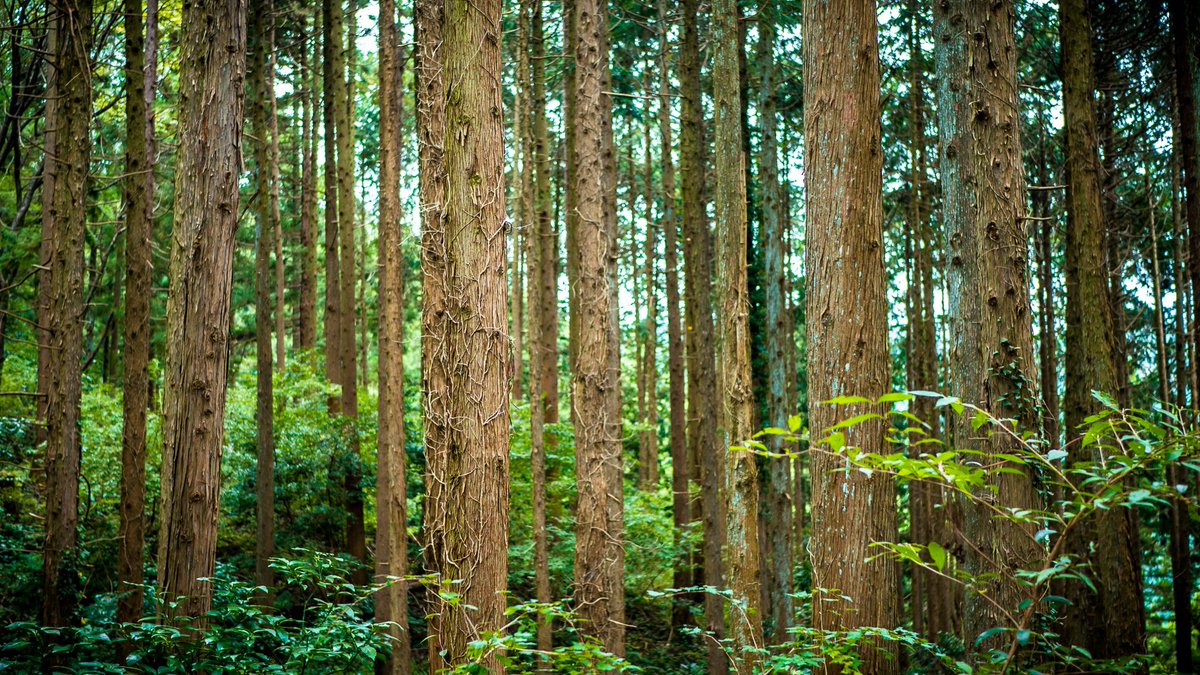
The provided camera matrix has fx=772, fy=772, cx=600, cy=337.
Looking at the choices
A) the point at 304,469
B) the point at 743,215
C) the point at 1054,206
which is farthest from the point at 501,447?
the point at 1054,206

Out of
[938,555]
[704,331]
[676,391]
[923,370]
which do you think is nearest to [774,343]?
[704,331]

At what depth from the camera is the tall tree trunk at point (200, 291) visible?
5547 millimetres

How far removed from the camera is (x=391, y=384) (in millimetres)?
10297

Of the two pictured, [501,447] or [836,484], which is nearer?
[836,484]

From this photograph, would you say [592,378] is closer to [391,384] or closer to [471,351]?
[391,384]

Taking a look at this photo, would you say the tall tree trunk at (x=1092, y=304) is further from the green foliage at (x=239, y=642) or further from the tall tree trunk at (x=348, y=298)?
the tall tree trunk at (x=348, y=298)

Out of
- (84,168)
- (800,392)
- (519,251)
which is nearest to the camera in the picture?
(84,168)

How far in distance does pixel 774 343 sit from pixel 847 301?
8358 mm

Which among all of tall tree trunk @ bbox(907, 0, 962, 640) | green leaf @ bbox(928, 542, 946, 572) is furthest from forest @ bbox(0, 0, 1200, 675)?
tall tree trunk @ bbox(907, 0, 962, 640)

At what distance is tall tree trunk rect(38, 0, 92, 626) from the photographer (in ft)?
25.4

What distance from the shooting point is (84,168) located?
7.92 m

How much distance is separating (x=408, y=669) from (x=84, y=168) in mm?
6814

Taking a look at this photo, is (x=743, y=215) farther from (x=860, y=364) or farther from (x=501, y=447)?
(x=501, y=447)

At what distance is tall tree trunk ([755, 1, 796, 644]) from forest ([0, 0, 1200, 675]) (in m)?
0.09
